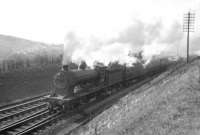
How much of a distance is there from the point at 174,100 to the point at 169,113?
1488 millimetres

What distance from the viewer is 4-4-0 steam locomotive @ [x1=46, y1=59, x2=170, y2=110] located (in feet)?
48.0

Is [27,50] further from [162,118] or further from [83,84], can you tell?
[162,118]

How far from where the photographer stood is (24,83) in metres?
24.8

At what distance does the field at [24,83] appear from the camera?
22.1m

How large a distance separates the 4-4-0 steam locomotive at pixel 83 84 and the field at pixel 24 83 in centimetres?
782

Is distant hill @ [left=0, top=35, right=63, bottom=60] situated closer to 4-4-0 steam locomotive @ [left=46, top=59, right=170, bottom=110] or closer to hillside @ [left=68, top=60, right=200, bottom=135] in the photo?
4-4-0 steam locomotive @ [left=46, top=59, right=170, bottom=110]

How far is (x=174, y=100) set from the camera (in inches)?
413

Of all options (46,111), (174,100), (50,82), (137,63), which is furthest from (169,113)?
(50,82)

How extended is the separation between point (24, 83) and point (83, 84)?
11.1 meters

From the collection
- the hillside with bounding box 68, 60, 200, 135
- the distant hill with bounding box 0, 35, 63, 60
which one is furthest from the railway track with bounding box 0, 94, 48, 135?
the distant hill with bounding box 0, 35, 63, 60

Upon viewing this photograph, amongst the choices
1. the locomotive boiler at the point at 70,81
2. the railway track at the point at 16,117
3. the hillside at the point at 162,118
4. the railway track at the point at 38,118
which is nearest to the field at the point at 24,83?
the railway track at the point at 16,117

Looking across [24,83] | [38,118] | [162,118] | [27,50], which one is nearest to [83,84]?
[38,118]

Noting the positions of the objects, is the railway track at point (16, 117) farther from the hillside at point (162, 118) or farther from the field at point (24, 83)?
the field at point (24, 83)

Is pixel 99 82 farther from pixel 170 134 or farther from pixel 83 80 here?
pixel 170 134
